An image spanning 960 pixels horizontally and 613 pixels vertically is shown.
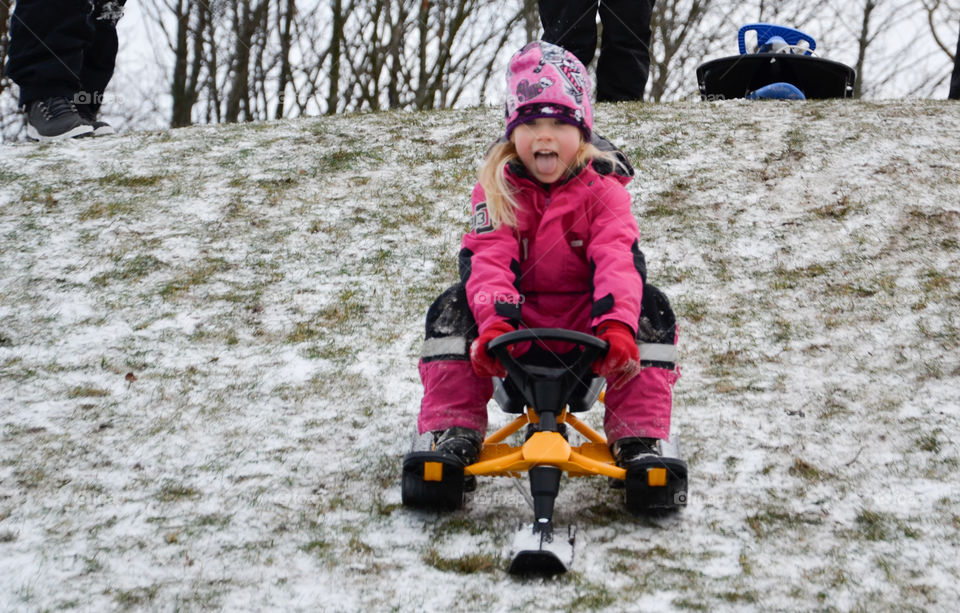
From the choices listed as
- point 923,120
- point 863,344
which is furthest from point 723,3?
point 863,344

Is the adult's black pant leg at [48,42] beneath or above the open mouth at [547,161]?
above

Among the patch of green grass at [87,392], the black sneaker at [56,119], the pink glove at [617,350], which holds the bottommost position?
the patch of green grass at [87,392]

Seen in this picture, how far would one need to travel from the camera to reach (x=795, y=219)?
189 inches

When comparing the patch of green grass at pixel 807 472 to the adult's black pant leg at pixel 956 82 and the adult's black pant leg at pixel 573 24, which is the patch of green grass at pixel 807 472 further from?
the adult's black pant leg at pixel 956 82

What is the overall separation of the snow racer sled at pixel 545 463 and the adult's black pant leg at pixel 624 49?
4.33 m

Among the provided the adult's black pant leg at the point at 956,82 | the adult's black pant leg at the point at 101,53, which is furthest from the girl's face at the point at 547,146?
the adult's black pant leg at the point at 956,82

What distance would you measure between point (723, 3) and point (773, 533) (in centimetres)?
1613

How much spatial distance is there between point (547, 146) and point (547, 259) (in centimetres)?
34

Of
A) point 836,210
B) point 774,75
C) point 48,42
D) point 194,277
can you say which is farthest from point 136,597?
point 774,75

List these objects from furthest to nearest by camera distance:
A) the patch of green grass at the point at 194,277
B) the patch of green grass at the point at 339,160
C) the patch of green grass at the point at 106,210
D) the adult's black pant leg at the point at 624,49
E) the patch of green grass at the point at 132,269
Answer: the adult's black pant leg at the point at 624,49 → the patch of green grass at the point at 339,160 → the patch of green grass at the point at 106,210 → the patch of green grass at the point at 132,269 → the patch of green grass at the point at 194,277

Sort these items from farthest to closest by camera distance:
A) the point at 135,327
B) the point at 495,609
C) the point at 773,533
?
the point at 135,327, the point at 773,533, the point at 495,609

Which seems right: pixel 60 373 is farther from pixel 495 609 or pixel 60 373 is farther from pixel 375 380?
pixel 495 609

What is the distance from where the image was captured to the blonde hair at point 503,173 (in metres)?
2.63

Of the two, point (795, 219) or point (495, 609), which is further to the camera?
point (795, 219)
